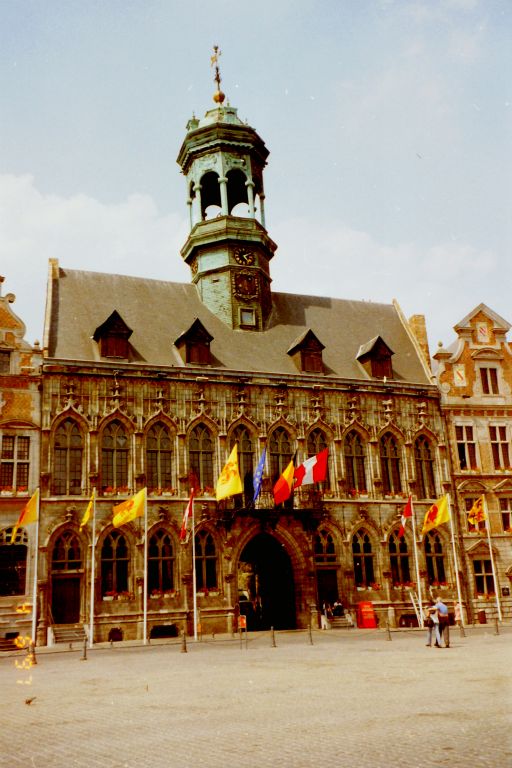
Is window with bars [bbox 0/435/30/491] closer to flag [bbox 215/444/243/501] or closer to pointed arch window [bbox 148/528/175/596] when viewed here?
pointed arch window [bbox 148/528/175/596]

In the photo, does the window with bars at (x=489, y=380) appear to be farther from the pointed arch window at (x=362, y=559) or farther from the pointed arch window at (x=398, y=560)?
the pointed arch window at (x=362, y=559)

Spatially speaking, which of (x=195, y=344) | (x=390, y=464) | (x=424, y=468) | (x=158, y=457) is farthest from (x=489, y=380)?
(x=158, y=457)

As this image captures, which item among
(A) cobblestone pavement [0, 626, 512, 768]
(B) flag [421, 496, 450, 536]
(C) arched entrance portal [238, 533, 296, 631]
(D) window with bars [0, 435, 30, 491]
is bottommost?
(A) cobblestone pavement [0, 626, 512, 768]

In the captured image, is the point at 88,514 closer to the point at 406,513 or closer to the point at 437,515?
the point at 406,513

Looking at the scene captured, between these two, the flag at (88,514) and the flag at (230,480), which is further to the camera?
the flag at (230,480)

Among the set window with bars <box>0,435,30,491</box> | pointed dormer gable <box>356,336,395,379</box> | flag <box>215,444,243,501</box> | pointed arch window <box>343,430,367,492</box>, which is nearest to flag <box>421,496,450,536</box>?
pointed arch window <box>343,430,367,492</box>

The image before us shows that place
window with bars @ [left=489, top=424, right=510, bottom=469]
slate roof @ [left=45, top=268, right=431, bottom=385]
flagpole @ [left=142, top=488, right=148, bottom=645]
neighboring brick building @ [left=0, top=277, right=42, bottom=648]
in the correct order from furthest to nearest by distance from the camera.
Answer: window with bars @ [left=489, top=424, right=510, bottom=469], slate roof @ [left=45, top=268, right=431, bottom=385], flagpole @ [left=142, top=488, right=148, bottom=645], neighboring brick building @ [left=0, top=277, right=42, bottom=648]

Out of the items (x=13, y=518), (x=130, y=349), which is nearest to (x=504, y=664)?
(x=13, y=518)

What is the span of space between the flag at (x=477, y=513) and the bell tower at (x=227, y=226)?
48.7 feet

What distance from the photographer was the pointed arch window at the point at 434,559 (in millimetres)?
37656

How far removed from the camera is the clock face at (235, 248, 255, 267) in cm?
4134

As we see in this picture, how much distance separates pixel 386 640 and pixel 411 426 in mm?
14961

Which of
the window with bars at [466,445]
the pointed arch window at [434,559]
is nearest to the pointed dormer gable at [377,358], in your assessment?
the window with bars at [466,445]

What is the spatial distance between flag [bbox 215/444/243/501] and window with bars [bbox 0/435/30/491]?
28.2 feet
